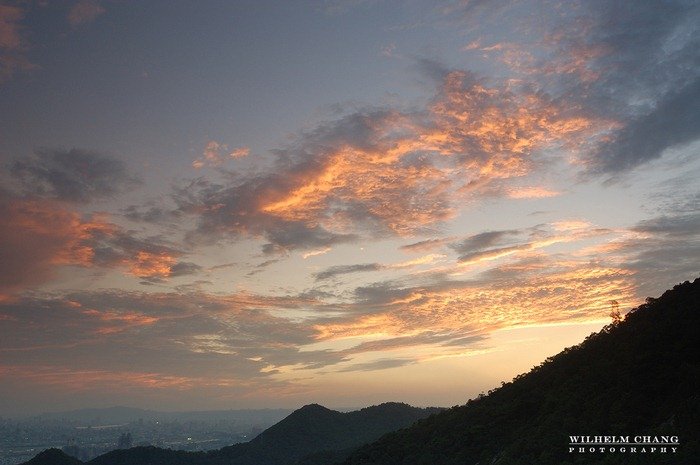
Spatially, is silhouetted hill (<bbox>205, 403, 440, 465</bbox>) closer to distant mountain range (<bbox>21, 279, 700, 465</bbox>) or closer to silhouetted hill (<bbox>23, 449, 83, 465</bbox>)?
silhouetted hill (<bbox>23, 449, 83, 465</bbox>)

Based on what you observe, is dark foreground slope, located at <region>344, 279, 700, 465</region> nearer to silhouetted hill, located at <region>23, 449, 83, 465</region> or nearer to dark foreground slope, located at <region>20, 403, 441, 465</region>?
dark foreground slope, located at <region>20, 403, 441, 465</region>

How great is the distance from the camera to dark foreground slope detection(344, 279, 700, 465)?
3644 cm

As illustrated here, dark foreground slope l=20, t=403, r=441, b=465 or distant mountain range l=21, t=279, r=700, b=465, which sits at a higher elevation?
distant mountain range l=21, t=279, r=700, b=465

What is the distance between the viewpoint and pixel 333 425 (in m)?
199

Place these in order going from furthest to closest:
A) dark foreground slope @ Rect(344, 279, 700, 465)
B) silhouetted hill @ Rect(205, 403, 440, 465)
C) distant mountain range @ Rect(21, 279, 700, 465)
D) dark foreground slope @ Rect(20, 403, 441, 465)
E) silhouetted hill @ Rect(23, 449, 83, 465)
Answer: dark foreground slope @ Rect(20, 403, 441, 465) < silhouetted hill @ Rect(205, 403, 440, 465) < silhouetted hill @ Rect(23, 449, 83, 465) < dark foreground slope @ Rect(344, 279, 700, 465) < distant mountain range @ Rect(21, 279, 700, 465)

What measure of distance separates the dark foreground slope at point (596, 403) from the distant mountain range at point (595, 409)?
11 centimetres

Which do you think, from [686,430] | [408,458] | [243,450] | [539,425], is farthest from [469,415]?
[243,450]

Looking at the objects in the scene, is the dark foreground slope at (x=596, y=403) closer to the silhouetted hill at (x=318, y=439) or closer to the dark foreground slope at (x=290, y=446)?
the silhouetted hill at (x=318, y=439)

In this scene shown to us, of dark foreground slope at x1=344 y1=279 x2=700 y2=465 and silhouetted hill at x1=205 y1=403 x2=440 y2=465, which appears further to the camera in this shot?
silhouetted hill at x1=205 y1=403 x2=440 y2=465

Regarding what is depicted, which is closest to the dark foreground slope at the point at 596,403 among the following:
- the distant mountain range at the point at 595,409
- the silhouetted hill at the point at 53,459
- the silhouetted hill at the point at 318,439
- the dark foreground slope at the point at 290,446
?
the distant mountain range at the point at 595,409

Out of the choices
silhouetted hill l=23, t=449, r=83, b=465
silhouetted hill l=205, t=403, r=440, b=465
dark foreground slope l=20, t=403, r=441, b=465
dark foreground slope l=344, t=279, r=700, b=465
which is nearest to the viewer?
dark foreground slope l=344, t=279, r=700, b=465

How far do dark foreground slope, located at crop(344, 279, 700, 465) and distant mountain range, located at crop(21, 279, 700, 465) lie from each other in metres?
0.11

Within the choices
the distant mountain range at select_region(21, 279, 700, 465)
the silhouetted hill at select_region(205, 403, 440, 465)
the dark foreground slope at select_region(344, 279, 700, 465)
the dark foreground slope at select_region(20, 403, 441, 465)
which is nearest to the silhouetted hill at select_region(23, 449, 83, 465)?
the dark foreground slope at select_region(20, 403, 441, 465)

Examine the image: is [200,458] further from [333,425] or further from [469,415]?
[469,415]
